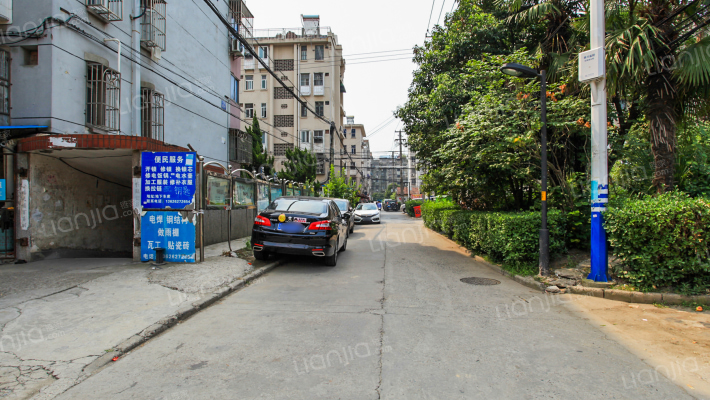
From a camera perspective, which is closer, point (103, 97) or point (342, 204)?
point (103, 97)

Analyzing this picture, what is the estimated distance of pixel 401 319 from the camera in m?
5.36

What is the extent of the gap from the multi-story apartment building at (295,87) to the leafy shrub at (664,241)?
34803 mm

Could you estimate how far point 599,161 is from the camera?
719 cm

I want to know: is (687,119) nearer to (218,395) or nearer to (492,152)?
(492,152)

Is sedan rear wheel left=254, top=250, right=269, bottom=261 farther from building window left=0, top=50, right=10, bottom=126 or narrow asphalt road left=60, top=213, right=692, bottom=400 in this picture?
building window left=0, top=50, right=10, bottom=126

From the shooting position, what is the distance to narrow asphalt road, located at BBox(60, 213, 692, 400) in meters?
3.34

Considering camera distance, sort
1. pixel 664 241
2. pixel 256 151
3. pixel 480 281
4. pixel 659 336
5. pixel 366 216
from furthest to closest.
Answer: pixel 366 216 < pixel 256 151 < pixel 480 281 < pixel 664 241 < pixel 659 336

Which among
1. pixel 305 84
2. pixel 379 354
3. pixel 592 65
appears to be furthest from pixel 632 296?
pixel 305 84

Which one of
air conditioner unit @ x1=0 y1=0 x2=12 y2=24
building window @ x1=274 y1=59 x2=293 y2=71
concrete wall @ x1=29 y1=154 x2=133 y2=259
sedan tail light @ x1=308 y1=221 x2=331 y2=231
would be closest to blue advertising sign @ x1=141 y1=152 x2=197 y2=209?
concrete wall @ x1=29 y1=154 x2=133 y2=259

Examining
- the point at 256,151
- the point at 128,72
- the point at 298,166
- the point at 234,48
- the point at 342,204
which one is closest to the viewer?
the point at 128,72

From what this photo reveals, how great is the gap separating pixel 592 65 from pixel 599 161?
71.4 inches

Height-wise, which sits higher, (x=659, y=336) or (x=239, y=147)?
(x=239, y=147)

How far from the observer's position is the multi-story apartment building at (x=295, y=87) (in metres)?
40.1

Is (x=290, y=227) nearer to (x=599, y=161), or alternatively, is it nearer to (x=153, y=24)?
(x=599, y=161)
